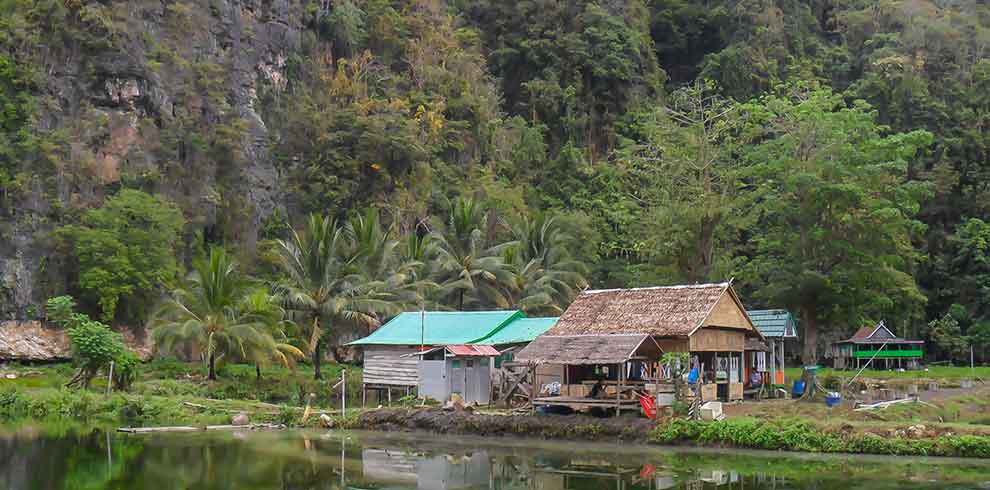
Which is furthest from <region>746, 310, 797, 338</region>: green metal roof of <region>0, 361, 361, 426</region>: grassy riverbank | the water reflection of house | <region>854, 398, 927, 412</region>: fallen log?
<region>0, 361, 361, 426</region>: grassy riverbank

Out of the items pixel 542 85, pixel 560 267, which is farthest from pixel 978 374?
pixel 542 85

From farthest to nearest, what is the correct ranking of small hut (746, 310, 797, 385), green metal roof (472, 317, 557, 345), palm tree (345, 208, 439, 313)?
palm tree (345, 208, 439, 313) → green metal roof (472, 317, 557, 345) → small hut (746, 310, 797, 385)

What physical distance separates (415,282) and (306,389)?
7.14m

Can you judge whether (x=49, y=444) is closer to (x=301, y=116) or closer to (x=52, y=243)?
(x=52, y=243)

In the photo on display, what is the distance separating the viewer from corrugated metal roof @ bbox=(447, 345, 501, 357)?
3300 centimetres

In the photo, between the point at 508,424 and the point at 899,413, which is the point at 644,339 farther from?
the point at 899,413

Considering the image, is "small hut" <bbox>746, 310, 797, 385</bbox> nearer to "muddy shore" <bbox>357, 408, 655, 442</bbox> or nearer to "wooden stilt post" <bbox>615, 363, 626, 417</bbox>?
"wooden stilt post" <bbox>615, 363, 626, 417</bbox>

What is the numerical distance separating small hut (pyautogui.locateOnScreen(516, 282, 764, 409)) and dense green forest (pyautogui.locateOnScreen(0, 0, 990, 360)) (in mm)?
7045

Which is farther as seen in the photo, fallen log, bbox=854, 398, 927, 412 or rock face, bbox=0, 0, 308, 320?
rock face, bbox=0, 0, 308, 320

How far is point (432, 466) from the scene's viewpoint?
2264cm

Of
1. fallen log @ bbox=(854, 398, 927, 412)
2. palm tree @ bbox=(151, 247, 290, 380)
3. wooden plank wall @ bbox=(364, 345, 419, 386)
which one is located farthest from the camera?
palm tree @ bbox=(151, 247, 290, 380)

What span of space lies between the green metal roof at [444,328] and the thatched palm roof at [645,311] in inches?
185

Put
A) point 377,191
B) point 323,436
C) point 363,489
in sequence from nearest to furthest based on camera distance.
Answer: point 363,489
point 323,436
point 377,191

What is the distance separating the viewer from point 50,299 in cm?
4172
